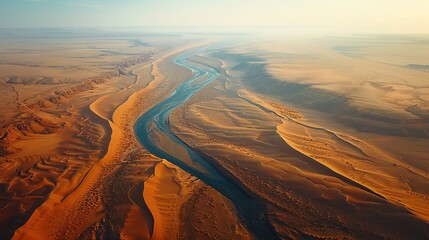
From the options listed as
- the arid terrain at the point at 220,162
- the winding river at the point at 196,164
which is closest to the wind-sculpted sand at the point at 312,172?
the arid terrain at the point at 220,162

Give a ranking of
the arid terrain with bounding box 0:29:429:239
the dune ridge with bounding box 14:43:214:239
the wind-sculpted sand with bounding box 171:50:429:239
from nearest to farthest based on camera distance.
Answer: the wind-sculpted sand with bounding box 171:50:429:239 → the dune ridge with bounding box 14:43:214:239 → the arid terrain with bounding box 0:29:429:239

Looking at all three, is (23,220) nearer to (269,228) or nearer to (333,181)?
(269,228)

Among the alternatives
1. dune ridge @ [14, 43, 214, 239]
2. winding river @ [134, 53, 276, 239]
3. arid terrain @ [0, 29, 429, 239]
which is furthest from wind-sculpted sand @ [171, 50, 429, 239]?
dune ridge @ [14, 43, 214, 239]

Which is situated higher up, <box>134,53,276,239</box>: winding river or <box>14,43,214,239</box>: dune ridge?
<box>14,43,214,239</box>: dune ridge

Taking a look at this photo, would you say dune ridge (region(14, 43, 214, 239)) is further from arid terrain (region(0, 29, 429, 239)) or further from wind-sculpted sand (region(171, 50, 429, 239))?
wind-sculpted sand (region(171, 50, 429, 239))

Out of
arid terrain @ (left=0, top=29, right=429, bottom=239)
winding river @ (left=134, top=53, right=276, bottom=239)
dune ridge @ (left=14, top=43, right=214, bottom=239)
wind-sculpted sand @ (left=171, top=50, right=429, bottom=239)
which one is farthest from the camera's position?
winding river @ (left=134, top=53, right=276, bottom=239)

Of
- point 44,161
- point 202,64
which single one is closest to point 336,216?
point 44,161

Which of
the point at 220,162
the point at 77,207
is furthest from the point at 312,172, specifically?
the point at 77,207
